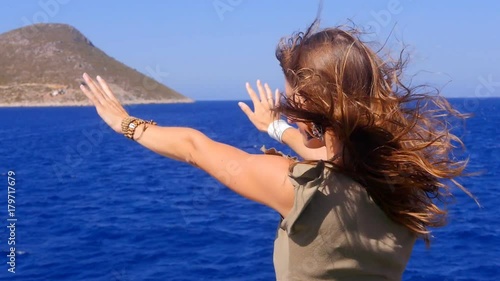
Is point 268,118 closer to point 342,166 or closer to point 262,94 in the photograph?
point 262,94

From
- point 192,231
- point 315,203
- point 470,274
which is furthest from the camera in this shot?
point 192,231

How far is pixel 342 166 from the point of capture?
1813mm

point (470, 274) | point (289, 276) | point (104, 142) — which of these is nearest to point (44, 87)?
point (104, 142)

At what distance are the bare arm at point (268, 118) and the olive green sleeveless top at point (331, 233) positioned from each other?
0.62 meters

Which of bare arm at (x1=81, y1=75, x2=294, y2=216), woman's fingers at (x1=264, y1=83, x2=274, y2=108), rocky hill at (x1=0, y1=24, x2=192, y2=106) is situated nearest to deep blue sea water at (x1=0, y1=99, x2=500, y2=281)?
woman's fingers at (x1=264, y1=83, x2=274, y2=108)

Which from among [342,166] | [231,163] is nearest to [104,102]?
[231,163]

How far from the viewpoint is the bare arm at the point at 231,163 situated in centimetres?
177

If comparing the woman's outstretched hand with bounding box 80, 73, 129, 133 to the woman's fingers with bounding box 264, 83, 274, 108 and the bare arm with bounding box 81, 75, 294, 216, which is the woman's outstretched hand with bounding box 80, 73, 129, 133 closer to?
the bare arm with bounding box 81, 75, 294, 216

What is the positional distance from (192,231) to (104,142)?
38.8m

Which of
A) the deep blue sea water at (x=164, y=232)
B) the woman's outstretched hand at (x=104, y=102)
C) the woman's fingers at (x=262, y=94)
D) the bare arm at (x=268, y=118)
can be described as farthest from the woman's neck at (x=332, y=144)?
the deep blue sea water at (x=164, y=232)

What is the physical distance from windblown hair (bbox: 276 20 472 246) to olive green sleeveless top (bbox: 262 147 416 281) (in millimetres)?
51

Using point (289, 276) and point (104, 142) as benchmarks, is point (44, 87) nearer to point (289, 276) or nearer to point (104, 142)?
point (104, 142)

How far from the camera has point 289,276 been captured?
179 centimetres

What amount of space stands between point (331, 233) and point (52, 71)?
15828 centimetres
